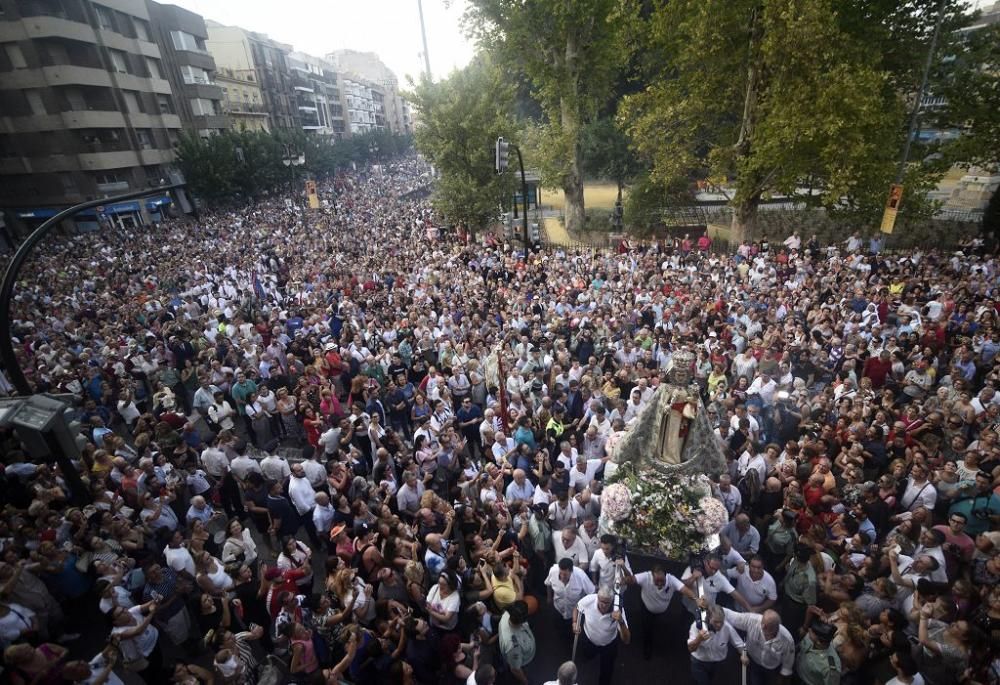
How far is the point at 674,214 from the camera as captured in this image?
2659 cm

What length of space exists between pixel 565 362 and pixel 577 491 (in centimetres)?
350

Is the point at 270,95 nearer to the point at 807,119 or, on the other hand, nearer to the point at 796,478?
the point at 807,119

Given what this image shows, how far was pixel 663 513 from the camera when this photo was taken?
5.58 meters

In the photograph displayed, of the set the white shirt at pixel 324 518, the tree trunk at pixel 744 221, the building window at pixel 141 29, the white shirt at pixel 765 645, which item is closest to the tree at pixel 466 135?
the tree trunk at pixel 744 221

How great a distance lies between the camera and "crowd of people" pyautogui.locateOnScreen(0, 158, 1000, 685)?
191 inches

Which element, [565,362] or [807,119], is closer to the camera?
[565,362]

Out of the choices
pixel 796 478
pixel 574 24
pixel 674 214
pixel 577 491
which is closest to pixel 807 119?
pixel 674 214

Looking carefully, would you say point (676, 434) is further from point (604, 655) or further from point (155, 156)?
point (155, 156)

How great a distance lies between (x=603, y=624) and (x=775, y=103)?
18.4 m

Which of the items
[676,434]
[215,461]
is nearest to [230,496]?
[215,461]

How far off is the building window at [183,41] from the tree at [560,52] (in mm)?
29313

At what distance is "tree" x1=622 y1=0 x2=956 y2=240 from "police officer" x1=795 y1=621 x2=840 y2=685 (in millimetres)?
16396

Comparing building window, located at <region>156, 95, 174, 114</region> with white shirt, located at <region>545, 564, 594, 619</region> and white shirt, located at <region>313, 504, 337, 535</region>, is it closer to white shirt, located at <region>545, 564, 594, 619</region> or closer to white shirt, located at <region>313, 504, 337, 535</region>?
white shirt, located at <region>313, 504, 337, 535</region>

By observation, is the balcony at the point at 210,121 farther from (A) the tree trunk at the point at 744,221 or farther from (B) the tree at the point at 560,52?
(A) the tree trunk at the point at 744,221
